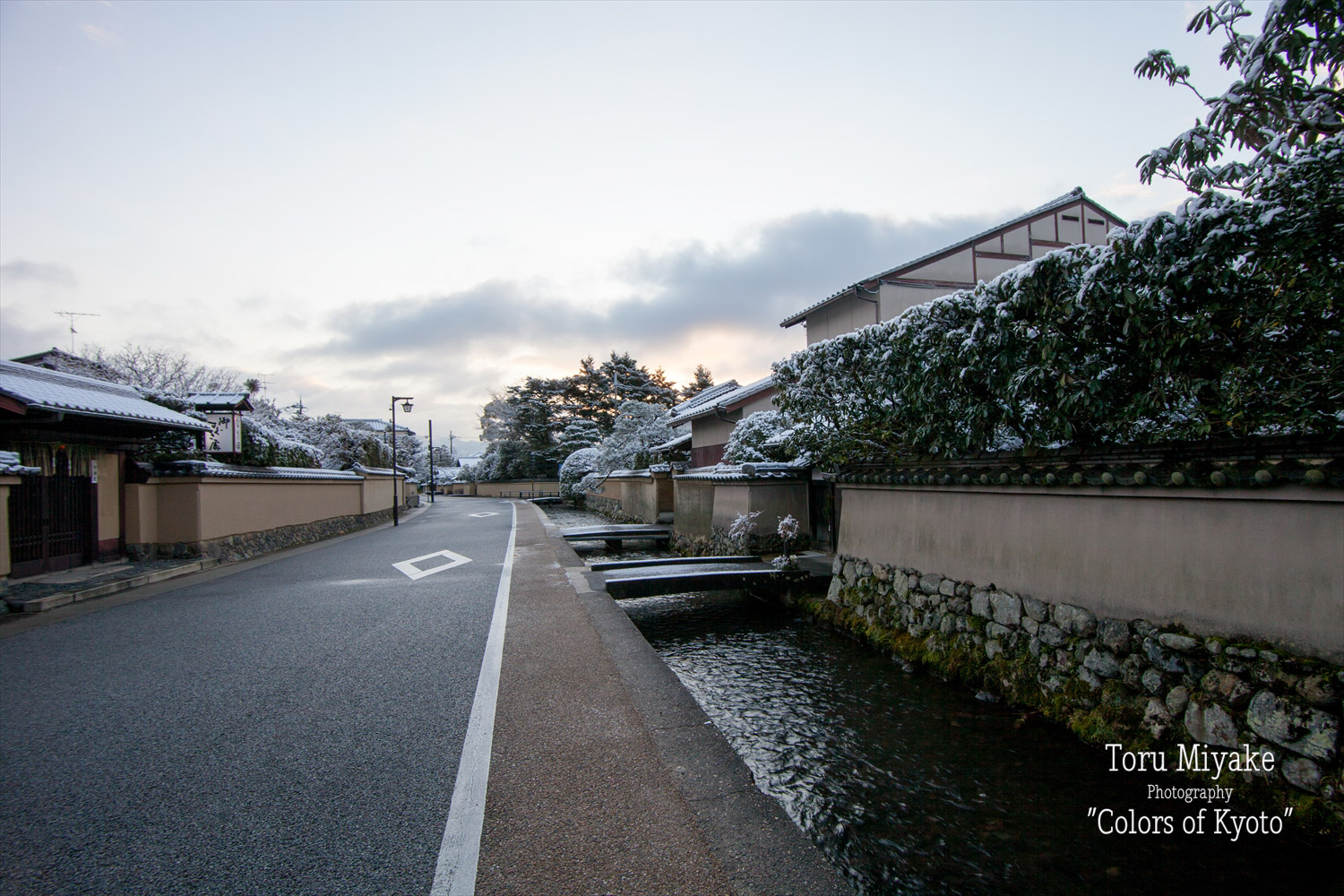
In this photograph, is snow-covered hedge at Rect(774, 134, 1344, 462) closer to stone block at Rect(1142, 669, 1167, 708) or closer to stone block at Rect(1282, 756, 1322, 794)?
stone block at Rect(1142, 669, 1167, 708)

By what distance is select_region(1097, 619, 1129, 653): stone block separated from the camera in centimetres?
448

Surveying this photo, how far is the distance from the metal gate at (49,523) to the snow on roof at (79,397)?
4.60 feet

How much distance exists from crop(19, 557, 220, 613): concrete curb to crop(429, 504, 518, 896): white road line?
718cm

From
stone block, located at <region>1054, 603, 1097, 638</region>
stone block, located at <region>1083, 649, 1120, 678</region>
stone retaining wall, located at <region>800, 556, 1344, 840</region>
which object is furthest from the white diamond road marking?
stone block, located at <region>1083, 649, 1120, 678</region>

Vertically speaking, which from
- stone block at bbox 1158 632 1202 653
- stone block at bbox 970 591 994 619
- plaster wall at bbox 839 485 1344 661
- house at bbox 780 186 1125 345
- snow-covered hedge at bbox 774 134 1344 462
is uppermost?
house at bbox 780 186 1125 345

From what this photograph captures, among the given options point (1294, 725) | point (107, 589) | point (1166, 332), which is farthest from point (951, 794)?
point (107, 589)

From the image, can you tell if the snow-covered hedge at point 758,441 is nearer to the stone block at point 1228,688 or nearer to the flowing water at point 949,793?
the flowing water at point 949,793

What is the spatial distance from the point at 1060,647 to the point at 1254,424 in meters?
2.34

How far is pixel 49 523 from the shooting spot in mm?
10156

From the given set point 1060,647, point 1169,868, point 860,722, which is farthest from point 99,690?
point 1060,647

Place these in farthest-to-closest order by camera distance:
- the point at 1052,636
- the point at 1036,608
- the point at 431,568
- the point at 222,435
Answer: the point at 222,435
the point at 431,568
the point at 1036,608
the point at 1052,636

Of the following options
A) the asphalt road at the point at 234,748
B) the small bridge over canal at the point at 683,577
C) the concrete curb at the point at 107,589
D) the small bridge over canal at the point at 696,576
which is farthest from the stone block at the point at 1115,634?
the concrete curb at the point at 107,589

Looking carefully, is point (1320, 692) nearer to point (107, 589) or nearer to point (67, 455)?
point (107, 589)

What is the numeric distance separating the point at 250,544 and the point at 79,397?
4928 mm
